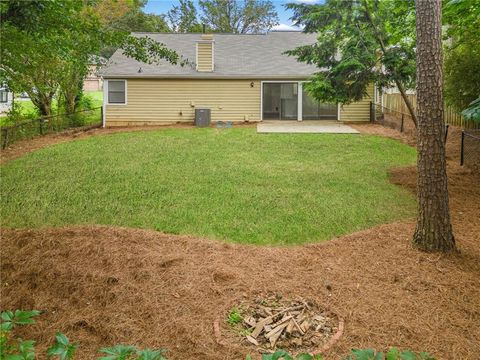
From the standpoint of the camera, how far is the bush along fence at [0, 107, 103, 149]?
13192mm

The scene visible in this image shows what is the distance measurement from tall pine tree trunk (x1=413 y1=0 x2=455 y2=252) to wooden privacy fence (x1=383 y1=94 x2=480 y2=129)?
833cm

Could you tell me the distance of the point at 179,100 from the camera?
1888cm

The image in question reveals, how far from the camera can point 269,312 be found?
12.2 ft

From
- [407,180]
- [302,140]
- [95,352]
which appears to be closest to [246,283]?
[95,352]

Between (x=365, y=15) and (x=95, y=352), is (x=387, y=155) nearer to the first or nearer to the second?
(x=365, y=15)

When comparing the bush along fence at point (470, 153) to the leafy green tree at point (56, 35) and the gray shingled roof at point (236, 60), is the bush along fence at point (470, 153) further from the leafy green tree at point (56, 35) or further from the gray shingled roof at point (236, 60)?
Result: the gray shingled roof at point (236, 60)

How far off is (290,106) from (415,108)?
544 centimetres

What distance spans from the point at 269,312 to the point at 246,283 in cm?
58

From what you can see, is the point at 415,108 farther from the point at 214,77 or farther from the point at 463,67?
the point at 214,77

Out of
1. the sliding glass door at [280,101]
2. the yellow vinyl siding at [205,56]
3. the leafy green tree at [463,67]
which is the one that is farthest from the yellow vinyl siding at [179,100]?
the leafy green tree at [463,67]

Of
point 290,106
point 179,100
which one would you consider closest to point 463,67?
point 290,106

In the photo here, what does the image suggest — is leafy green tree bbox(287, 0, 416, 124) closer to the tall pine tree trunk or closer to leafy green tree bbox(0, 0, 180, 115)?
the tall pine tree trunk

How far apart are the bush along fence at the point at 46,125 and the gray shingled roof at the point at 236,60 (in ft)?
7.61

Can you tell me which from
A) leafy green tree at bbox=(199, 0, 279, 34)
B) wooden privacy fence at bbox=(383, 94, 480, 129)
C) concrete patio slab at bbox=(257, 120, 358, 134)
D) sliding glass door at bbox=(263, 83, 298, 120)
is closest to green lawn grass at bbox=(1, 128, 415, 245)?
concrete patio slab at bbox=(257, 120, 358, 134)
